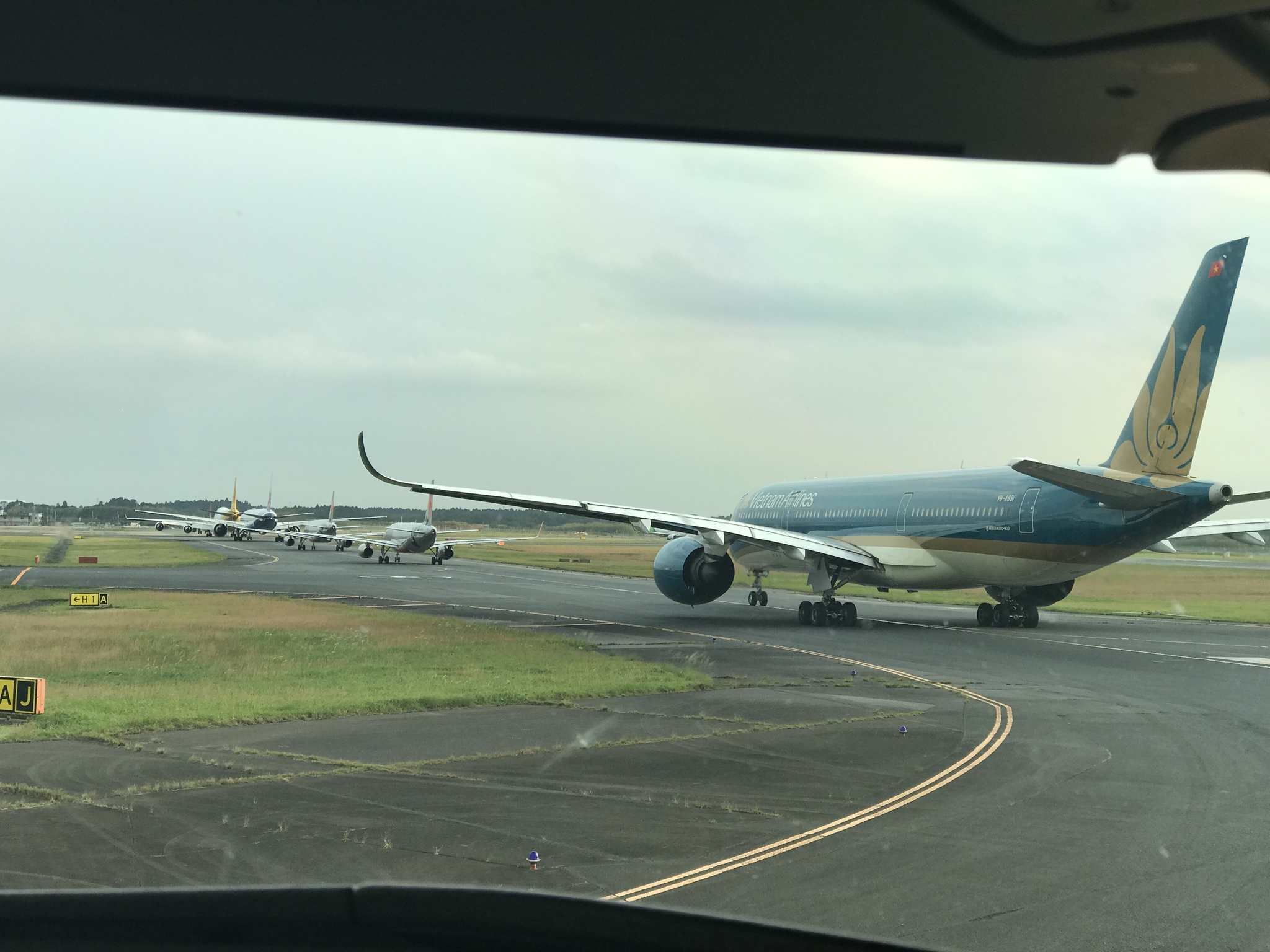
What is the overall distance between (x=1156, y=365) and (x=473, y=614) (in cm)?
1953

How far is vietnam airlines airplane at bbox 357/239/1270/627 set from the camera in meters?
23.0

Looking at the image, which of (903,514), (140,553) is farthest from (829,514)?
(140,553)

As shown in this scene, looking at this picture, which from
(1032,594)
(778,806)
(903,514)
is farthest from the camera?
(1032,594)

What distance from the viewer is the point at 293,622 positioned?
1141 inches

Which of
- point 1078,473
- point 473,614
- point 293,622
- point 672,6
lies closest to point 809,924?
point 672,6

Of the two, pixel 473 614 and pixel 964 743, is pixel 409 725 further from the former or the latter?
pixel 473 614

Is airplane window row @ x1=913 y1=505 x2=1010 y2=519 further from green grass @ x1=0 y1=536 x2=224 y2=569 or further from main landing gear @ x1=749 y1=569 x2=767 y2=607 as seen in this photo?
green grass @ x1=0 y1=536 x2=224 y2=569

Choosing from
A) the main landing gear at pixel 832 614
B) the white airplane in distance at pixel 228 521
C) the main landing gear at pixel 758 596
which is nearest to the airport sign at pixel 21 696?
the main landing gear at pixel 832 614

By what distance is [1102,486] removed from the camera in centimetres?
2331

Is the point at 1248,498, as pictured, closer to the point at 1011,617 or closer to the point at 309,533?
the point at 1011,617

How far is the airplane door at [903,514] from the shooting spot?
2981 cm

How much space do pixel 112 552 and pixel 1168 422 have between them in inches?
2966

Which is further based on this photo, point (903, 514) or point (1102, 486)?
point (903, 514)

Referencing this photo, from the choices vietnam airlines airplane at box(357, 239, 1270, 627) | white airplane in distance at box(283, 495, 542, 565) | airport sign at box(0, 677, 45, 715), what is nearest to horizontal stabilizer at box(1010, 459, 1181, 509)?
vietnam airlines airplane at box(357, 239, 1270, 627)
